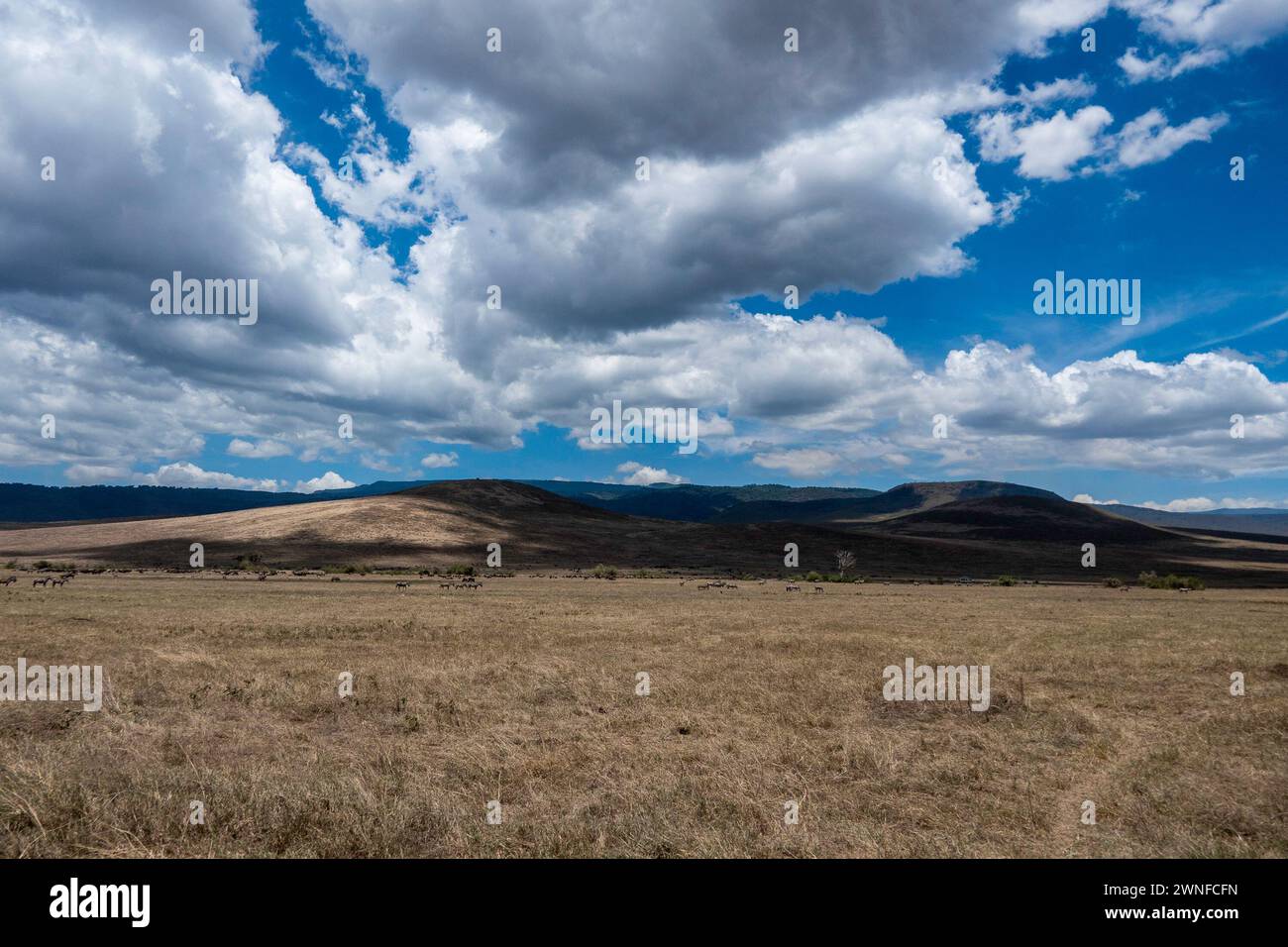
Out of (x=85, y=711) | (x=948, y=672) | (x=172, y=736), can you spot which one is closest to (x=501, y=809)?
(x=172, y=736)

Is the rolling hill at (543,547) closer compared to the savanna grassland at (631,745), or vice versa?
the savanna grassland at (631,745)

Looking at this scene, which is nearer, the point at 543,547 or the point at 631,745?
the point at 631,745

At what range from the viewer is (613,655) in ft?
84.6

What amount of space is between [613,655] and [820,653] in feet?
25.9

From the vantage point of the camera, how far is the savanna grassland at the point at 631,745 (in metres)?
9.13

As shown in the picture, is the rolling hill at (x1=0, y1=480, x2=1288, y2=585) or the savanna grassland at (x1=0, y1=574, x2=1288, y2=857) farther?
the rolling hill at (x1=0, y1=480, x2=1288, y2=585)

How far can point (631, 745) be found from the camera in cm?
1415

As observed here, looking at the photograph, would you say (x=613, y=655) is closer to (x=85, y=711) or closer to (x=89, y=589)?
(x=85, y=711)

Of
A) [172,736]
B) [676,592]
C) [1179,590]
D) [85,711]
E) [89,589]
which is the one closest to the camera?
[172,736]

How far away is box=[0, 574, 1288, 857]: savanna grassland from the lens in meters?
9.13

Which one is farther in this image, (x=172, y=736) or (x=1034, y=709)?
(x=1034, y=709)

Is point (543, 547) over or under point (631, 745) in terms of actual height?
under
